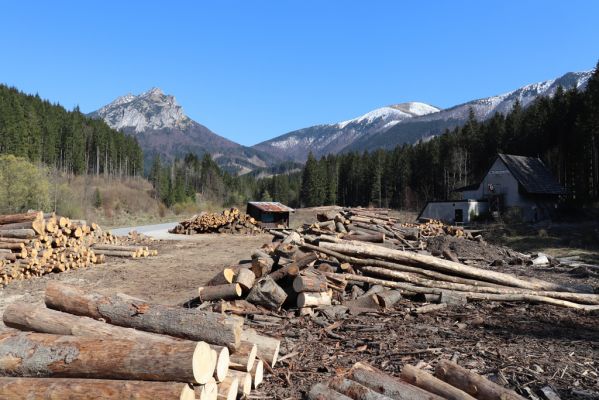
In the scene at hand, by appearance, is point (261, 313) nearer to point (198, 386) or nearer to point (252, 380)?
point (252, 380)

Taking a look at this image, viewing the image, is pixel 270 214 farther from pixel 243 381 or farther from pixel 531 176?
pixel 243 381

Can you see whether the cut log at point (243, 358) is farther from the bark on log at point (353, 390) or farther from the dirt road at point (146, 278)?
the dirt road at point (146, 278)

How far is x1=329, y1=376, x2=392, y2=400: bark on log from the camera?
4.05 m

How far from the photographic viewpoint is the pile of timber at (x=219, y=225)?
33.3 m

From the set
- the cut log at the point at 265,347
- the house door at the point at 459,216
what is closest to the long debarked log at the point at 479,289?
the cut log at the point at 265,347

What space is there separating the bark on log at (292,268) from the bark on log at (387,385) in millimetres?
3761

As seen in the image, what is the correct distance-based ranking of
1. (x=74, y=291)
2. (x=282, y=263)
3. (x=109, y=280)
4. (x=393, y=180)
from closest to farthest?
1. (x=74, y=291)
2. (x=282, y=263)
3. (x=109, y=280)
4. (x=393, y=180)

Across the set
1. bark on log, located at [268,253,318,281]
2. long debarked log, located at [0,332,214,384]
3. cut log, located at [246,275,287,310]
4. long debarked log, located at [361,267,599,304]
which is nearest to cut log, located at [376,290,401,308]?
long debarked log, located at [361,267,599,304]

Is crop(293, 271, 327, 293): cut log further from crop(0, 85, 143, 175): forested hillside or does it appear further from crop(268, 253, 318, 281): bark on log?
crop(0, 85, 143, 175): forested hillside

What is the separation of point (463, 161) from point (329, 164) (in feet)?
135

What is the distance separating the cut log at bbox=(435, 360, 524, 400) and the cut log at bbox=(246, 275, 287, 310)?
3.88 m

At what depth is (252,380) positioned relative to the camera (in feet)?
16.1

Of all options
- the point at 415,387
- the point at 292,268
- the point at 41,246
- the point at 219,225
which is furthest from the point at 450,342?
the point at 219,225

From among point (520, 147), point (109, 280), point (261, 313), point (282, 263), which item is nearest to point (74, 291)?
point (261, 313)
